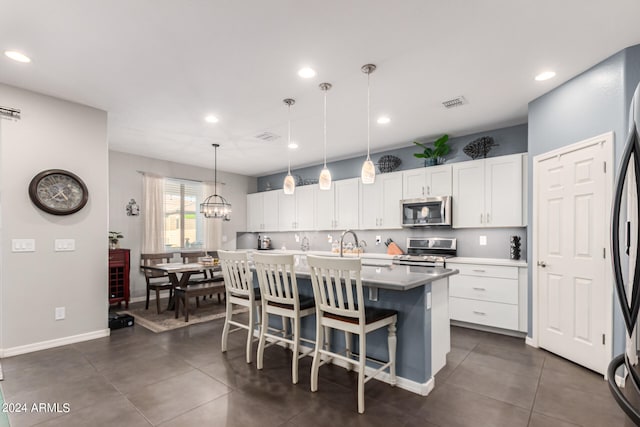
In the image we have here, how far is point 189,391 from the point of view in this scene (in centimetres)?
252

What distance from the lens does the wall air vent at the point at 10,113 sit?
3.18 metres

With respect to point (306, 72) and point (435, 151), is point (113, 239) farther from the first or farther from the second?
point (435, 151)

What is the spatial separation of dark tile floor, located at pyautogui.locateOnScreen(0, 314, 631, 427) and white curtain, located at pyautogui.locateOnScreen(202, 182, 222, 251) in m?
3.57

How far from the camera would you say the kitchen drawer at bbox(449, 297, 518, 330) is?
3830 mm

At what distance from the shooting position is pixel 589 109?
2912mm

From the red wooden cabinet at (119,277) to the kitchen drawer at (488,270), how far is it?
16.6 feet

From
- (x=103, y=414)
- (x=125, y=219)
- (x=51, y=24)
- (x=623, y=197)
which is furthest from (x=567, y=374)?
(x=125, y=219)

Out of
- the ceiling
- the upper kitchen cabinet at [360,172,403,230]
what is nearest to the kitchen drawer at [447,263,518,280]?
the upper kitchen cabinet at [360,172,403,230]

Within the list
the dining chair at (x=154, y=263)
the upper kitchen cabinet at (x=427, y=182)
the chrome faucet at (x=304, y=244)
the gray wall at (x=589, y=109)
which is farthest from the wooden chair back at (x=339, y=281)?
the chrome faucet at (x=304, y=244)

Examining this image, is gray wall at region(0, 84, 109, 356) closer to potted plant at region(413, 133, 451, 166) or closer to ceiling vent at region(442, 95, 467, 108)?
ceiling vent at region(442, 95, 467, 108)

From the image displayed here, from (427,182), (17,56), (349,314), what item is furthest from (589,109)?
(17,56)

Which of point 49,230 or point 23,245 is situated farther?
point 49,230

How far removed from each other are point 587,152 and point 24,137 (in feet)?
18.2

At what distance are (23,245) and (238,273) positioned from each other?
7.45 feet
